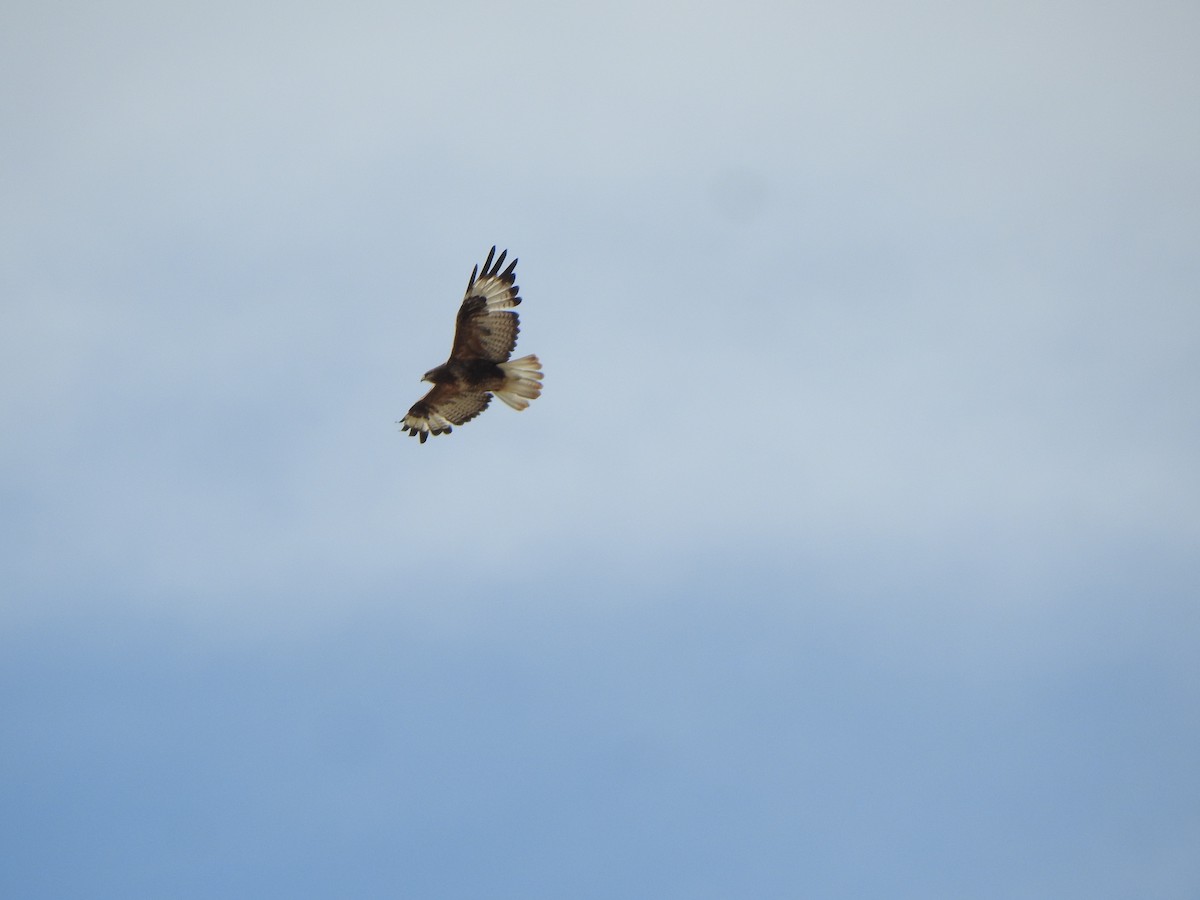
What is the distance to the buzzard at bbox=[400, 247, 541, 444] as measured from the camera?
16156 mm

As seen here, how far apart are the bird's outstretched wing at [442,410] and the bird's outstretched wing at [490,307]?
2.68 feet

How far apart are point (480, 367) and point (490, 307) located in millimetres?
778

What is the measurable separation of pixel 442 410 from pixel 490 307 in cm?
162

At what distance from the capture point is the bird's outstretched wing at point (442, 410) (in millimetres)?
16828

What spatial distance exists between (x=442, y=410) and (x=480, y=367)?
90 cm

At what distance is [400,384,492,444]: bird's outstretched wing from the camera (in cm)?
1683

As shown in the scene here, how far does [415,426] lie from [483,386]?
1110 mm

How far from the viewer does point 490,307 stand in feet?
53.0

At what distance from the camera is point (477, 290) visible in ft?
53.0

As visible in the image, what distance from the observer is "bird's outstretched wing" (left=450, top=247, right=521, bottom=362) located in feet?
52.9

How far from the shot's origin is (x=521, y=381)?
16.6 metres

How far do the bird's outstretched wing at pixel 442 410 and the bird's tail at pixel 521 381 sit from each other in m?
0.37

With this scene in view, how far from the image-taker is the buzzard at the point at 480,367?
16.2m

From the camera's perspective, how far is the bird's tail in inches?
650
